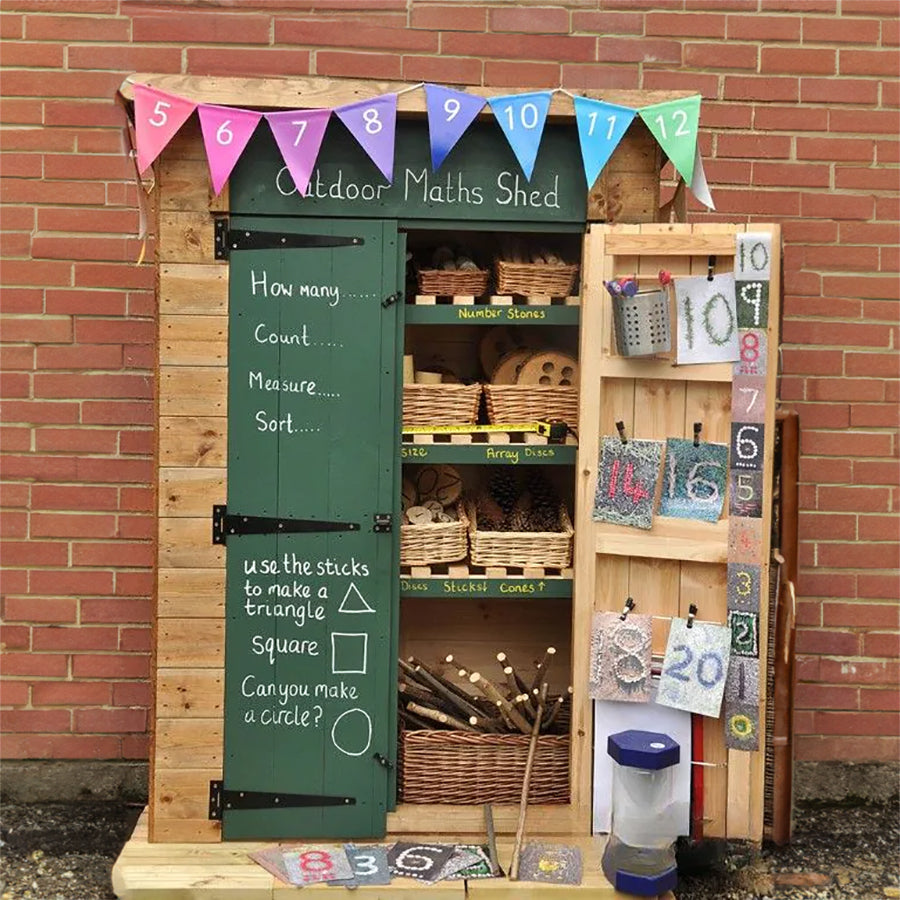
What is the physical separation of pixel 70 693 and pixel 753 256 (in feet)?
10.7

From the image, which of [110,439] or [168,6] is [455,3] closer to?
[168,6]

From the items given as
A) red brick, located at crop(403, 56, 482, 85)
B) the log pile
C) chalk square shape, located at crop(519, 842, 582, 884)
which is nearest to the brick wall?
red brick, located at crop(403, 56, 482, 85)

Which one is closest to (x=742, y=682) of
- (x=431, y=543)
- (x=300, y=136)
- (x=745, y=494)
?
(x=745, y=494)

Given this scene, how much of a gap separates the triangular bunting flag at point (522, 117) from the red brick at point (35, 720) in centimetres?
298

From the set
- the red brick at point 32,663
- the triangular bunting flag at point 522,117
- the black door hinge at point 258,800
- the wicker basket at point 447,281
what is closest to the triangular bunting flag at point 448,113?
the triangular bunting flag at point 522,117

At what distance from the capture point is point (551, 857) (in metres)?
3.79

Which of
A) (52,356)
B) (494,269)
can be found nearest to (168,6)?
(52,356)

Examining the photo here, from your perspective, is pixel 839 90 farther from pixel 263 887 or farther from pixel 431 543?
pixel 263 887

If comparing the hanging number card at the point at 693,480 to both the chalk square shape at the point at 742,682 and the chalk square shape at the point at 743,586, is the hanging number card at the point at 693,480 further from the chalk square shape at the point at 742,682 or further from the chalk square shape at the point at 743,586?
the chalk square shape at the point at 742,682

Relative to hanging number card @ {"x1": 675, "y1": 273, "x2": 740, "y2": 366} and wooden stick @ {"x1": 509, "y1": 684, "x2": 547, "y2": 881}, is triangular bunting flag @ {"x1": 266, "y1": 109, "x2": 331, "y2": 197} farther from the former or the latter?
wooden stick @ {"x1": 509, "y1": 684, "x2": 547, "y2": 881}

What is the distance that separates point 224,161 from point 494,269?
1053 mm

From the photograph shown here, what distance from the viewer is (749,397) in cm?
375

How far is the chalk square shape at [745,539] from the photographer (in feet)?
12.4

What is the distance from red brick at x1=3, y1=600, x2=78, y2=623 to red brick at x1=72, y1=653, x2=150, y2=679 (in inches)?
8.0
